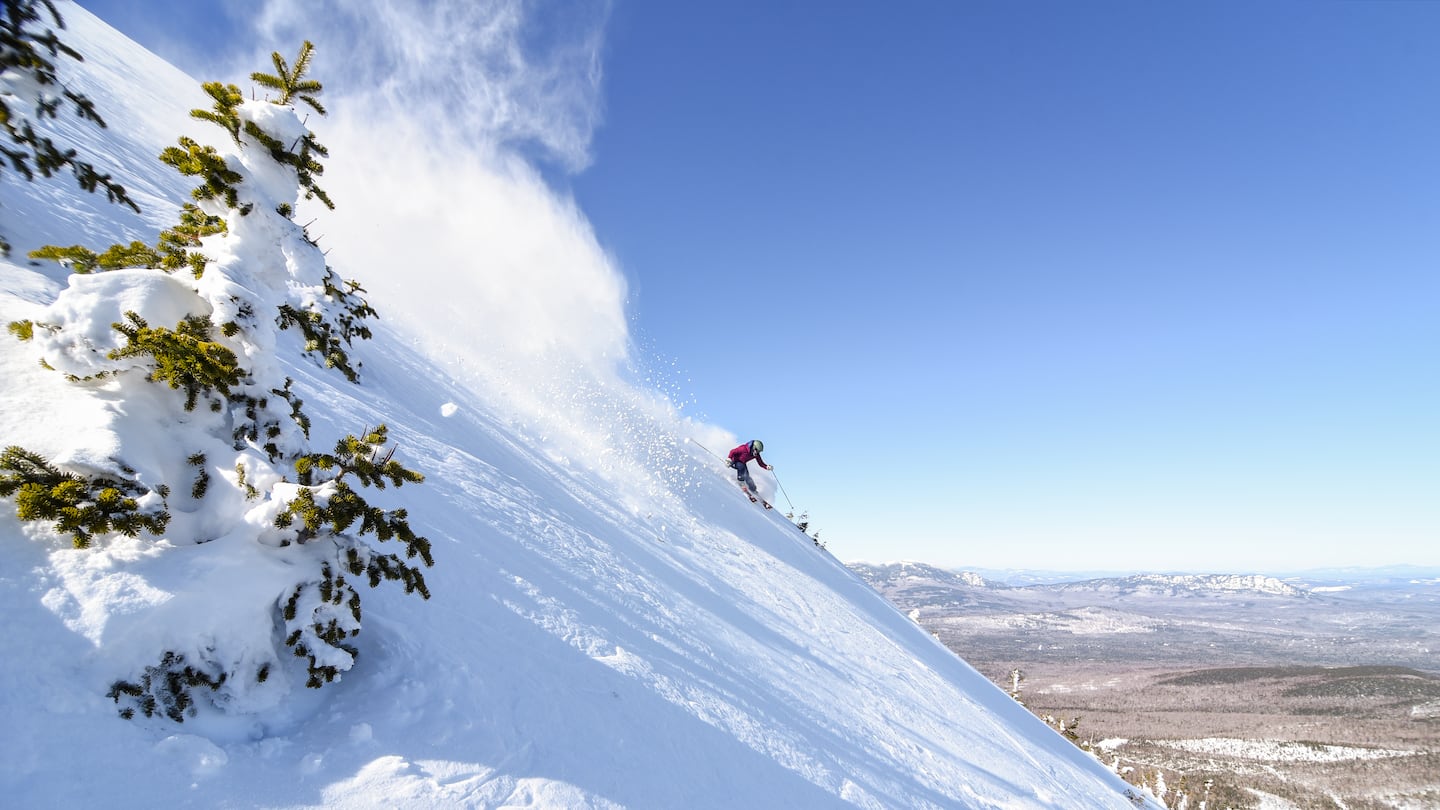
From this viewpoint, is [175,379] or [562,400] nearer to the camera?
[175,379]

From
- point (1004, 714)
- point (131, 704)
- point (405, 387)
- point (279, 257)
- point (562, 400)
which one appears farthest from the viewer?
point (562, 400)

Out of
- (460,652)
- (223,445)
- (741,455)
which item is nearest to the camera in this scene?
(223,445)

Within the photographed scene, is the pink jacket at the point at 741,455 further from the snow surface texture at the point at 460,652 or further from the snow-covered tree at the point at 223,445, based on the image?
the snow-covered tree at the point at 223,445

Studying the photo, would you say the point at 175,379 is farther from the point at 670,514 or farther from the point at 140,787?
Result: the point at 670,514

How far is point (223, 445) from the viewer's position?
3418mm

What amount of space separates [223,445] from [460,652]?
2.23m

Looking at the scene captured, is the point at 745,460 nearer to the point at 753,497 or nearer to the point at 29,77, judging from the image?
the point at 753,497

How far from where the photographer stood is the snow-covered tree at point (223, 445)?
9.18 ft

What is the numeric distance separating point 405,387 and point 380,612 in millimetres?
6735

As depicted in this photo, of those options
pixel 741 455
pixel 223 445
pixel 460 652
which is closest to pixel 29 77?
pixel 223 445

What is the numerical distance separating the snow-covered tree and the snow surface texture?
50mm

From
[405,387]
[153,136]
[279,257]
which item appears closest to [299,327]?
[279,257]

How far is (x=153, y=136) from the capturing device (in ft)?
38.4

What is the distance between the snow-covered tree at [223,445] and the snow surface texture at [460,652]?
0.05 metres
